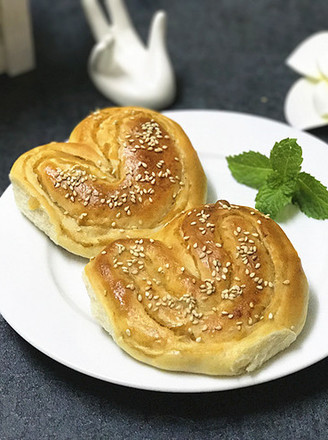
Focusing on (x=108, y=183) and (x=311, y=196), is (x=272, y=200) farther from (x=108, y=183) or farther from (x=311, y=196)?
(x=108, y=183)

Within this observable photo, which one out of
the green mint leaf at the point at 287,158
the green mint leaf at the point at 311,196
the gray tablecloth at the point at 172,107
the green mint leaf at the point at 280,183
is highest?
the green mint leaf at the point at 287,158

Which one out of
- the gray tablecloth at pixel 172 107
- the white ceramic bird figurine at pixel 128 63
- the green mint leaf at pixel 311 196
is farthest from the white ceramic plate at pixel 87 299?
the white ceramic bird figurine at pixel 128 63

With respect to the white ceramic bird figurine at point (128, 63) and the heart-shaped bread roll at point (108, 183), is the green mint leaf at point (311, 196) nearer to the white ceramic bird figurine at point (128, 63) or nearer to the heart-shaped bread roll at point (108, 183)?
the heart-shaped bread roll at point (108, 183)

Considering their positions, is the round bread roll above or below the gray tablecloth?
above

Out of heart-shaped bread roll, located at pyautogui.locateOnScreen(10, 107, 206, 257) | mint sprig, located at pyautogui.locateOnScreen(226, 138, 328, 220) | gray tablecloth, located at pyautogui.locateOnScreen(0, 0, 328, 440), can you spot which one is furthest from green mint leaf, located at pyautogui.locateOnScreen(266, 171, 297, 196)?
gray tablecloth, located at pyautogui.locateOnScreen(0, 0, 328, 440)

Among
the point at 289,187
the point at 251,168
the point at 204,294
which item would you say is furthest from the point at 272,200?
the point at 204,294

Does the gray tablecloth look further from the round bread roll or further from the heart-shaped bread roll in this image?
the heart-shaped bread roll
